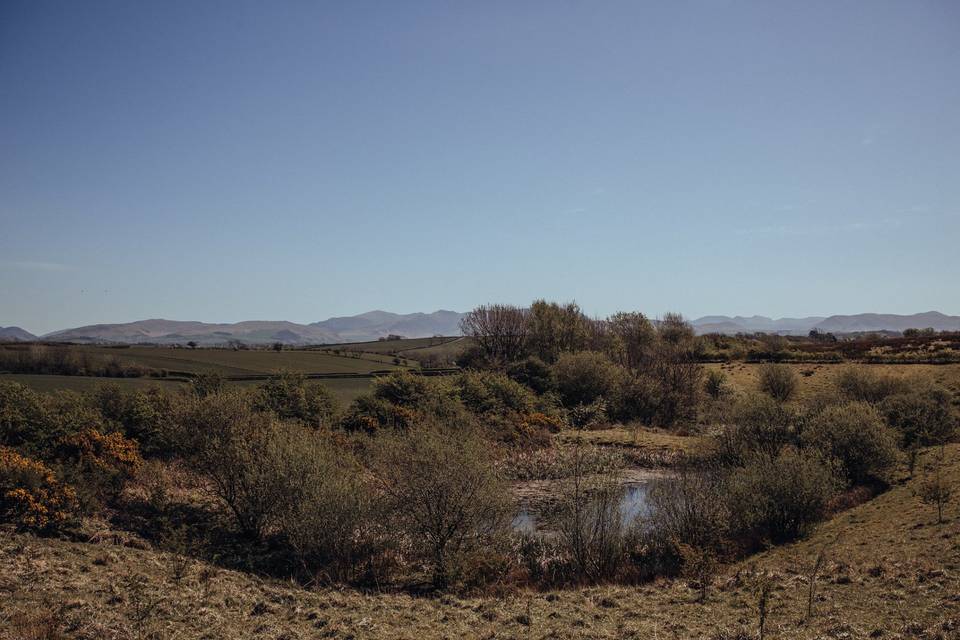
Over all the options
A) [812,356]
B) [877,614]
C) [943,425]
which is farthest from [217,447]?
[812,356]

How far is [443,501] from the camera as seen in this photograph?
16.8 meters

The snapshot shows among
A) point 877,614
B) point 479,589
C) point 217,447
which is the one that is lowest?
point 479,589

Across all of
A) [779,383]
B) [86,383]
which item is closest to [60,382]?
[86,383]

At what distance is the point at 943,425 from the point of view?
31.2 m

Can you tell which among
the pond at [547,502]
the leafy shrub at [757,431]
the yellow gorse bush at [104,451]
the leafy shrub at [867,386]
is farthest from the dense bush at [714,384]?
the yellow gorse bush at [104,451]

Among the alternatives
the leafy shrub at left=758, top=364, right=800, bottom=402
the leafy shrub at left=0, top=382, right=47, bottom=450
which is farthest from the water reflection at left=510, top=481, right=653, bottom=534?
the leafy shrub at left=758, top=364, right=800, bottom=402

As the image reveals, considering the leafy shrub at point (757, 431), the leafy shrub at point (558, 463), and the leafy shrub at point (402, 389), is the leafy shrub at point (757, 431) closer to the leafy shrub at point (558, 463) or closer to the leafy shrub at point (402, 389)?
the leafy shrub at point (558, 463)

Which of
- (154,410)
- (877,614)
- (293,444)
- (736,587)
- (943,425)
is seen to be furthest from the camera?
(943,425)

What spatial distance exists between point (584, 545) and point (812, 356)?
66845mm

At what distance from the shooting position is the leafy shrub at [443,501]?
16688 millimetres

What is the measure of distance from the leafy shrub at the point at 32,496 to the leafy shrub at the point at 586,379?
40544 millimetres

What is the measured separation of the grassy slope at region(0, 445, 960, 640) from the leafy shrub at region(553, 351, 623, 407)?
34.8 m

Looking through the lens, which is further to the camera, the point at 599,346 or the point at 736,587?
the point at 599,346

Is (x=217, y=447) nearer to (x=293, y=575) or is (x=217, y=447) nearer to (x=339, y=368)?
(x=293, y=575)
